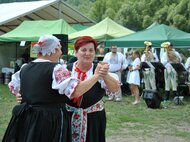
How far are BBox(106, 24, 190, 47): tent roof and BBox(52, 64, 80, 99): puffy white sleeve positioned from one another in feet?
31.6

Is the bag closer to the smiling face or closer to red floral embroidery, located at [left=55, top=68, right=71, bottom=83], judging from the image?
the smiling face

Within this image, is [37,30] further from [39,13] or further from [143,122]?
[143,122]

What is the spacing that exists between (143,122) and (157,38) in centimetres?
489

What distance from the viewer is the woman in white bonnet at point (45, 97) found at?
3.18 metres

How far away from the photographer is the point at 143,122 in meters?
8.54

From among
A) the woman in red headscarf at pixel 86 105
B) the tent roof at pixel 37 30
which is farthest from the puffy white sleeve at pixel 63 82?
the tent roof at pixel 37 30

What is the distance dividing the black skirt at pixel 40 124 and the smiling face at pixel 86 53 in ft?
1.62

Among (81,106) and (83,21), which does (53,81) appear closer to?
(81,106)

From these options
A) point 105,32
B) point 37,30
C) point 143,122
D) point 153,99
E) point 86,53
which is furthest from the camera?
point 37,30

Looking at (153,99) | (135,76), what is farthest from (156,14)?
(153,99)

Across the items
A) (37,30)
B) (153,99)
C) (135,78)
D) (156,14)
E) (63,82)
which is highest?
(156,14)

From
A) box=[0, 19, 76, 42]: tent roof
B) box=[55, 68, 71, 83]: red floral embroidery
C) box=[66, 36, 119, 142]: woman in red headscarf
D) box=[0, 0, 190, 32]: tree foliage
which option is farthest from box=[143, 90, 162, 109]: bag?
box=[0, 0, 190, 32]: tree foliage

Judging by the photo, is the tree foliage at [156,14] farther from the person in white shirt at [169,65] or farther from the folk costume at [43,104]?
the folk costume at [43,104]

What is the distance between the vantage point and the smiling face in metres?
3.61
